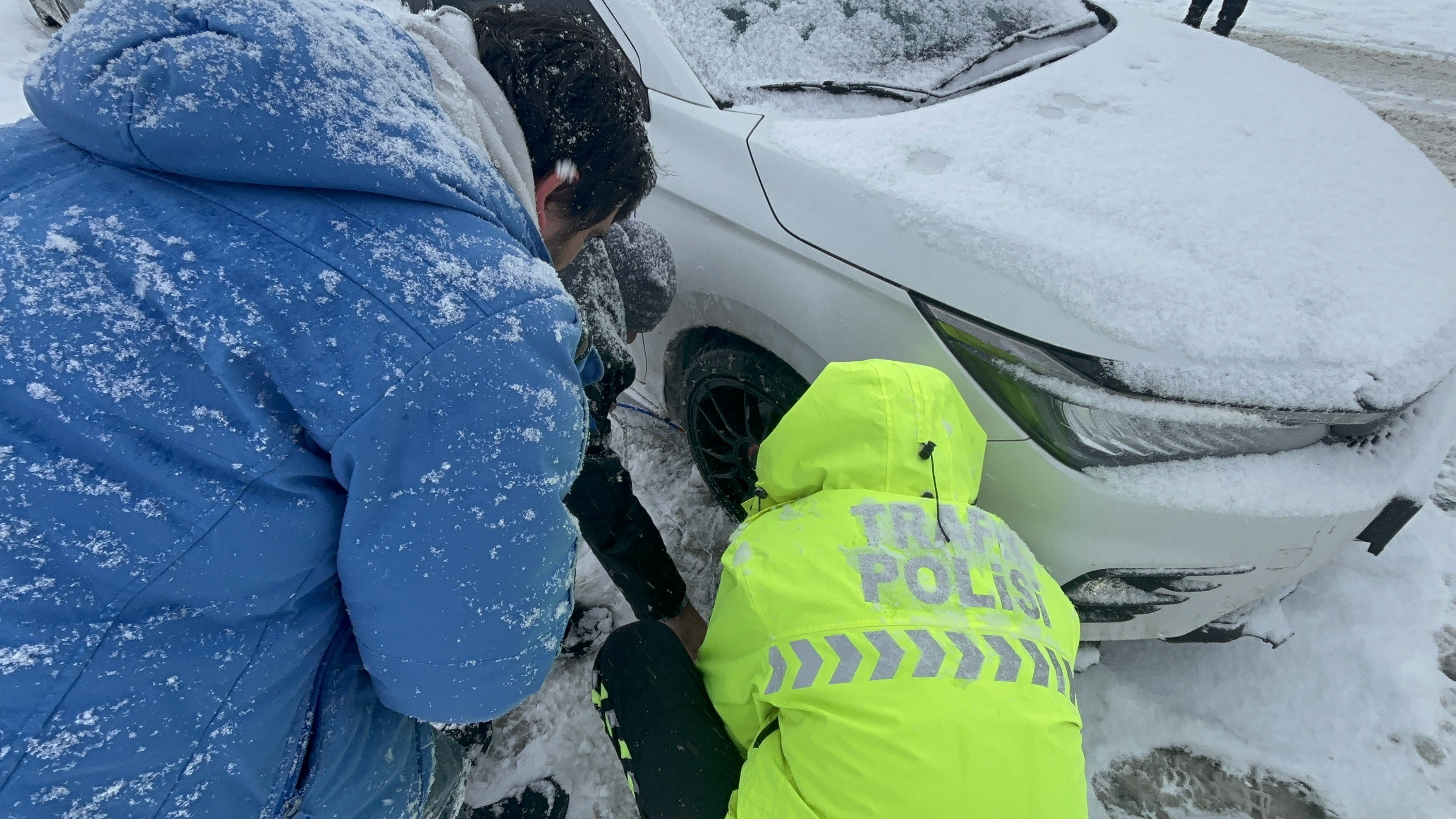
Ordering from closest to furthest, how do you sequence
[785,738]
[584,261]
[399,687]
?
[399,687]
[785,738]
[584,261]

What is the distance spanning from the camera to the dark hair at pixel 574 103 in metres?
1.06

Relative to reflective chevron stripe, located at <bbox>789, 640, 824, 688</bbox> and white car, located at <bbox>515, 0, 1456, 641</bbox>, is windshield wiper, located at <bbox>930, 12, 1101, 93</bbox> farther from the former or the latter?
reflective chevron stripe, located at <bbox>789, 640, 824, 688</bbox>

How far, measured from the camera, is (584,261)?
1.76 meters

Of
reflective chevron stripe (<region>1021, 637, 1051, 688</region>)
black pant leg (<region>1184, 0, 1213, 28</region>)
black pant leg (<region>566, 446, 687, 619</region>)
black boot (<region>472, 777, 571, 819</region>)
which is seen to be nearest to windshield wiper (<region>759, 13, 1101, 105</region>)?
black pant leg (<region>566, 446, 687, 619</region>)

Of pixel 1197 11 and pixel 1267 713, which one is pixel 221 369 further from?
pixel 1197 11

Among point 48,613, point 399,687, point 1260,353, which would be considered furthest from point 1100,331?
point 48,613

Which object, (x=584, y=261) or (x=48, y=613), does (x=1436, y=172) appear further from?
(x=48, y=613)

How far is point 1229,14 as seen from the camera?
569 centimetres

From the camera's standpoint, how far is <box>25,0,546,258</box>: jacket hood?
2.04ft

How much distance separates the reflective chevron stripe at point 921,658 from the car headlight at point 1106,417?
51cm

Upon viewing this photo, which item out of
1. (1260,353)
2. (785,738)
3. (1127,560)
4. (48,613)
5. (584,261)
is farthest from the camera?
(584,261)

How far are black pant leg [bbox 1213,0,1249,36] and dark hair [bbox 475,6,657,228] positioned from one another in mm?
6504

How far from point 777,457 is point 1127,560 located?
0.78m

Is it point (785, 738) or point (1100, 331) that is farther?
point (1100, 331)
